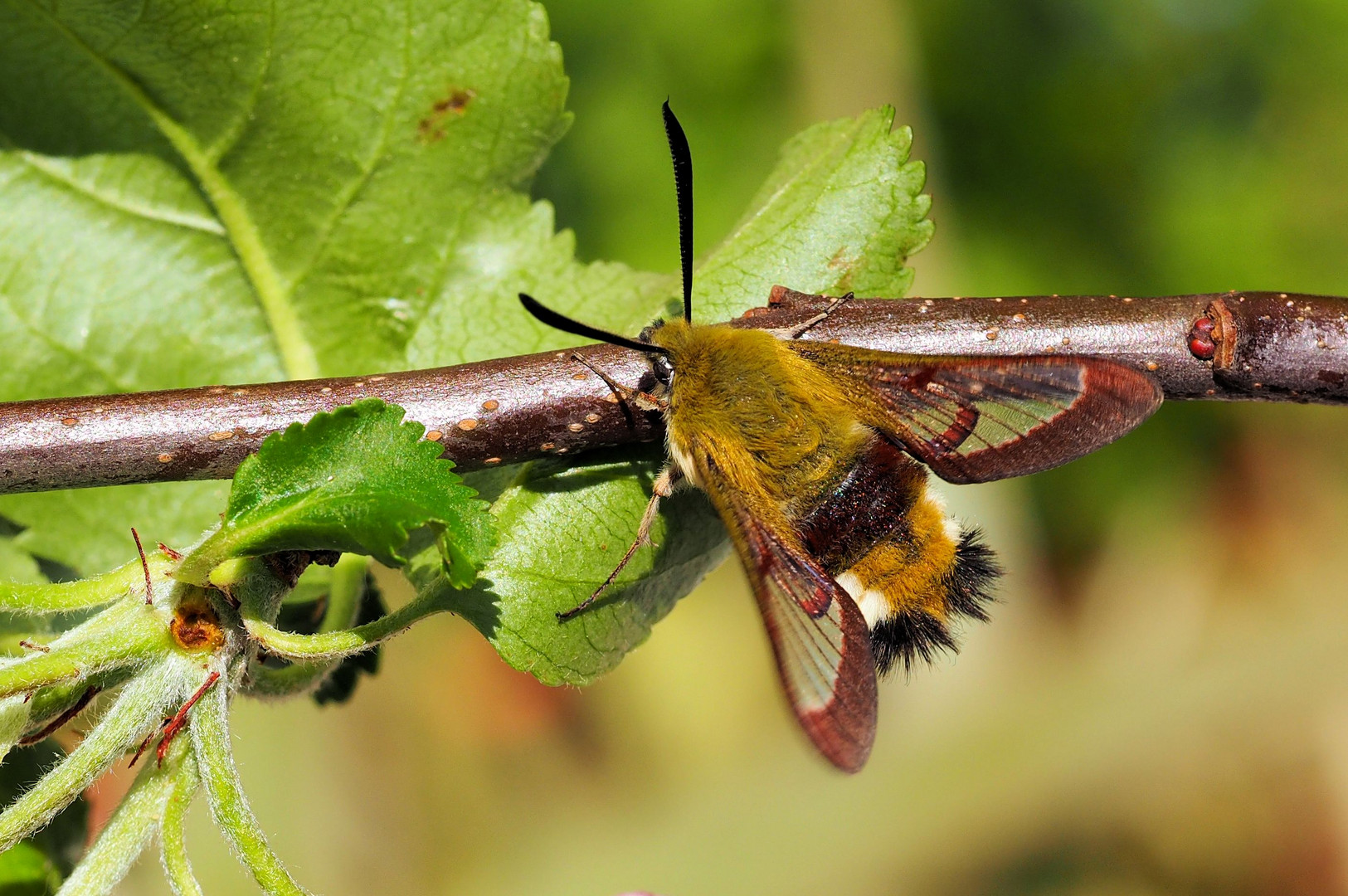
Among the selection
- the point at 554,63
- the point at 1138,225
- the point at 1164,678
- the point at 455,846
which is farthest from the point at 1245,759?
the point at 554,63

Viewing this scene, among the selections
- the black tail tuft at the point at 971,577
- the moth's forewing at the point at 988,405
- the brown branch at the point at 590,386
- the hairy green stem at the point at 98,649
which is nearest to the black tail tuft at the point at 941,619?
the black tail tuft at the point at 971,577

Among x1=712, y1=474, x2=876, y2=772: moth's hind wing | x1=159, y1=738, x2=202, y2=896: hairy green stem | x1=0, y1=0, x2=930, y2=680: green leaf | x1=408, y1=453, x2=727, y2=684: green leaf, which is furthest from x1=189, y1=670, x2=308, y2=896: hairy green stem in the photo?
x1=712, y1=474, x2=876, y2=772: moth's hind wing

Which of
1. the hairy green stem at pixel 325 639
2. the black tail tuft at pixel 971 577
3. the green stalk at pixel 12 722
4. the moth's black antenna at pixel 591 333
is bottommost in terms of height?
the green stalk at pixel 12 722

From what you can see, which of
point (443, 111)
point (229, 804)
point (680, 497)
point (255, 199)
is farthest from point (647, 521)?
point (255, 199)

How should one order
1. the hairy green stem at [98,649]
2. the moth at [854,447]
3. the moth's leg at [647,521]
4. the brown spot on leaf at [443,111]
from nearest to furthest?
the hairy green stem at [98,649] < the moth at [854,447] < the moth's leg at [647,521] < the brown spot on leaf at [443,111]

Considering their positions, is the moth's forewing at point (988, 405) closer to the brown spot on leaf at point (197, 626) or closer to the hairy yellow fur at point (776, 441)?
the hairy yellow fur at point (776, 441)

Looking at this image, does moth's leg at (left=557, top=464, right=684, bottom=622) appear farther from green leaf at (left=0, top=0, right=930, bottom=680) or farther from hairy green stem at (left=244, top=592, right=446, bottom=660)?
hairy green stem at (left=244, top=592, right=446, bottom=660)

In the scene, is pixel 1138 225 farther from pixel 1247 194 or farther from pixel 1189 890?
pixel 1189 890
